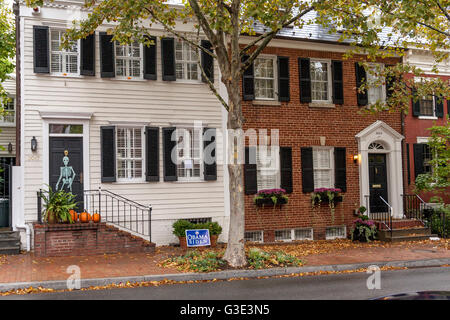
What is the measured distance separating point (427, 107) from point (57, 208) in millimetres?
14646

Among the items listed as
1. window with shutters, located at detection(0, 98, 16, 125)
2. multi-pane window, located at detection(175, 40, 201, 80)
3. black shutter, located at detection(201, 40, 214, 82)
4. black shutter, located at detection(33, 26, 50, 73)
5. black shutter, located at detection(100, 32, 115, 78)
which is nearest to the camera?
black shutter, located at detection(33, 26, 50, 73)

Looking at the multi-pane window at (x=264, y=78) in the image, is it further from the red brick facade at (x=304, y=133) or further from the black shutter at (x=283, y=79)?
the red brick facade at (x=304, y=133)

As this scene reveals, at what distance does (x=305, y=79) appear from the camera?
1664 centimetres

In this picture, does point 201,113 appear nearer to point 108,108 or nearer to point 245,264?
point 108,108

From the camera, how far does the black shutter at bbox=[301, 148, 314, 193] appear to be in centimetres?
1634

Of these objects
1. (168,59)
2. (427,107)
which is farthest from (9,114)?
(427,107)

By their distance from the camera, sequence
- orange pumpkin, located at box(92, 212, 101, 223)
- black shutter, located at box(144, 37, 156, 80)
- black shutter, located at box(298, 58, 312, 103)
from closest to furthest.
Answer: orange pumpkin, located at box(92, 212, 101, 223), black shutter, located at box(144, 37, 156, 80), black shutter, located at box(298, 58, 312, 103)

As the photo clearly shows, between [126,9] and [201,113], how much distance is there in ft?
16.4

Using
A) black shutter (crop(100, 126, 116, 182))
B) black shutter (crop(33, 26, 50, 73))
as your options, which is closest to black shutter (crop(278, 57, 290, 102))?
black shutter (crop(100, 126, 116, 182))

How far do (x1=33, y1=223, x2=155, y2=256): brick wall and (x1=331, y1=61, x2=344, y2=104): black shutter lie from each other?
8690 millimetres

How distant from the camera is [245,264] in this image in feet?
36.1

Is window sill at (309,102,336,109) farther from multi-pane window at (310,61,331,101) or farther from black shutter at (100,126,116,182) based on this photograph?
black shutter at (100,126,116,182)

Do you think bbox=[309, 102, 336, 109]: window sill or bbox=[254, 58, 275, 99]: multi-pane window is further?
bbox=[309, 102, 336, 109]: window sill

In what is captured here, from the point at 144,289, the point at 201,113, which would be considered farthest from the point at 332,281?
the point at 201,113
